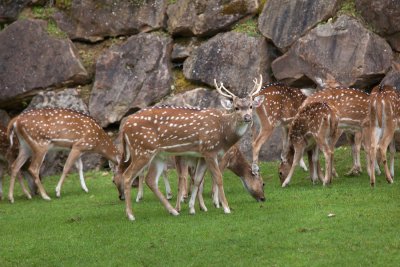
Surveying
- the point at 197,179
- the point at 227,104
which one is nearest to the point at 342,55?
the point at 227,104

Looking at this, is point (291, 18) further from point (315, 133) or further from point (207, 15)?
point (315, 133)

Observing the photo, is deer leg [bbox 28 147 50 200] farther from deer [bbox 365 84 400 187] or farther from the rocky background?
deer [bbox 365 84 400 187]

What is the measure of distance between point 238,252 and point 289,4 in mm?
9161

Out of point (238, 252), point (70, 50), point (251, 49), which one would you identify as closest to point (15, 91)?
point (70, 50)

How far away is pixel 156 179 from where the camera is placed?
523 inches

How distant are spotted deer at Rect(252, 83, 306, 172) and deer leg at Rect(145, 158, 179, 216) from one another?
11.0ft

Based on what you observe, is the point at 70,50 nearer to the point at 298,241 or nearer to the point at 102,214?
the point at 102,214

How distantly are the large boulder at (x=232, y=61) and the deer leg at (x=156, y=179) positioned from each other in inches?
229

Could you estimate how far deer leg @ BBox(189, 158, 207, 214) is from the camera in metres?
13.2

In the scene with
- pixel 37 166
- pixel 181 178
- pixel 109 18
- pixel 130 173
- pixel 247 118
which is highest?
pixel 247 118

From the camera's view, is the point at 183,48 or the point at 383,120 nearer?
the point at 383,120

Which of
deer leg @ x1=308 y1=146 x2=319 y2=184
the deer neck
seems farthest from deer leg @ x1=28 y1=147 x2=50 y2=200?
deer leg @ x1=308 y1=146 x2=319 y2=184

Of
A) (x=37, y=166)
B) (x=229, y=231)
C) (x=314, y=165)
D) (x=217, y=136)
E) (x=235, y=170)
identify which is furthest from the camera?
(x=37, y=166)

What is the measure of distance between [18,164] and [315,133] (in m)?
5.30
